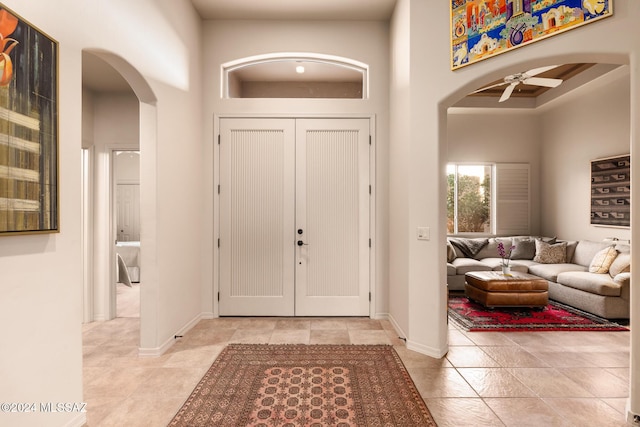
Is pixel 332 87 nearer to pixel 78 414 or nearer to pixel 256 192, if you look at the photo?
pixel 256 192

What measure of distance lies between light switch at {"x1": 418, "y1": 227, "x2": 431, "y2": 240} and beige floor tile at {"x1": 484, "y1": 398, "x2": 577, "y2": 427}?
4.19 ft

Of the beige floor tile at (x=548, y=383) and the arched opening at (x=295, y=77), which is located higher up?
the arched opening at (x=295, y=77)

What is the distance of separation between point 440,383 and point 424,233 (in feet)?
3.88

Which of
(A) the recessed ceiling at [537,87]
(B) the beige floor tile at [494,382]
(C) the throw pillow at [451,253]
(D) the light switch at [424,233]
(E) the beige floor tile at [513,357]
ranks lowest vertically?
(E) the beige floor tile at [513,357]

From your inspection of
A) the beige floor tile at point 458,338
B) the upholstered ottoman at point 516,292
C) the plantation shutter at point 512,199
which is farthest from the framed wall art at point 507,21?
the plantation shutter at point 512,199

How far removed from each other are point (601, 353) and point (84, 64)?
5.52 m

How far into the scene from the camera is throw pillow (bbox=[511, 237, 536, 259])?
5895 millimetres

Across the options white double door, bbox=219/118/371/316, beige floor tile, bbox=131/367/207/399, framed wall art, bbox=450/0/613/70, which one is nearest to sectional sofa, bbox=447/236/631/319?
white double door, bbox=219/118/371/316

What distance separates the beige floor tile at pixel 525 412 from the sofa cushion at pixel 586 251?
12.3 feet

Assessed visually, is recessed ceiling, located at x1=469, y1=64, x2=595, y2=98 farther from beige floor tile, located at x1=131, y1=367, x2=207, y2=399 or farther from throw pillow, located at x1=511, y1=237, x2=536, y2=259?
beige floor tile, located at x1=131, y1=367, x2=207, y2=399

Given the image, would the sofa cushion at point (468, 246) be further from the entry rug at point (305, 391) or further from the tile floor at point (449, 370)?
the entry rug at point (305, 391)

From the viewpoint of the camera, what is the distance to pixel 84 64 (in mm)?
3387

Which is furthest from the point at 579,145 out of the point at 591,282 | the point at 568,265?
the point at 591,282

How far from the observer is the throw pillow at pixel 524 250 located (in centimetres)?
589
